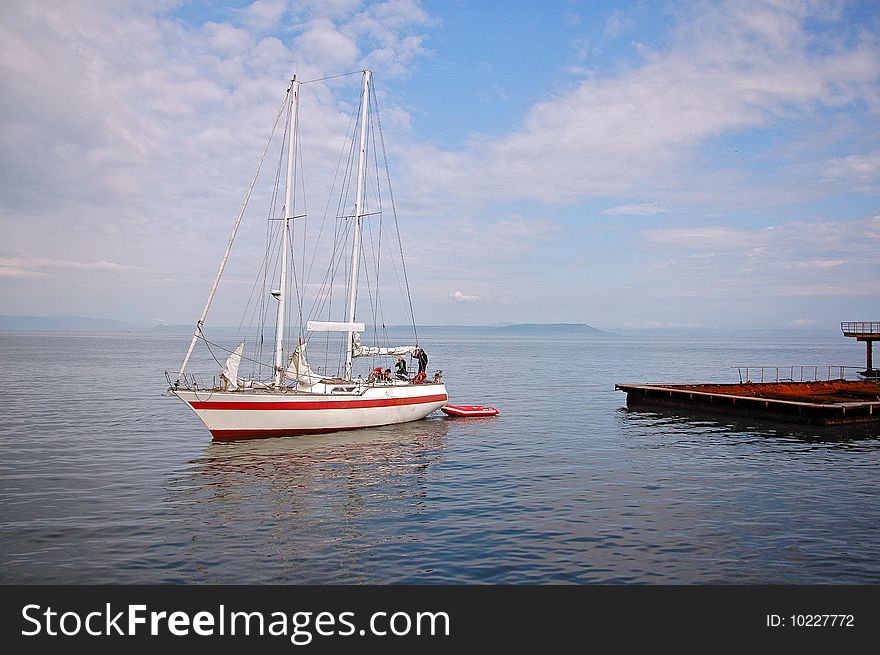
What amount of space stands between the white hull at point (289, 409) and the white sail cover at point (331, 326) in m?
3.08

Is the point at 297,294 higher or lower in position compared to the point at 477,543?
higher

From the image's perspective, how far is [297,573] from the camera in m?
13.6

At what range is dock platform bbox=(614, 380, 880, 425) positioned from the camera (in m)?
36.6

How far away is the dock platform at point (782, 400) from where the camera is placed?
120 ft

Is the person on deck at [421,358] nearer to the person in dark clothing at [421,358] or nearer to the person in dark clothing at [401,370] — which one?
the person in dark clothing at [421,358]

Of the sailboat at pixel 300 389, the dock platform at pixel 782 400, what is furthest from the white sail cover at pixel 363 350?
the dock platform at pixel 782 400

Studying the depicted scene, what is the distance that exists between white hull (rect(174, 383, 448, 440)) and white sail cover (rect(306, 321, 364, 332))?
121 inches

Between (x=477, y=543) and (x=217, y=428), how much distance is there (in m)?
18.3

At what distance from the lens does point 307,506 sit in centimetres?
1931

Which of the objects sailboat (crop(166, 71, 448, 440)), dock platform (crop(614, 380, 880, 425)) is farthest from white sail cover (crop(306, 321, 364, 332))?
dock platform (crop(614, 380, 880, 425))

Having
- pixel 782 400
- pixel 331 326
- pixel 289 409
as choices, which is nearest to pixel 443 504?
pixel 289 409

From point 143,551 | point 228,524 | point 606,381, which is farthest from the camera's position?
point 606,381

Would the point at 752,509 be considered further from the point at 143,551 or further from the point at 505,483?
the point at 143,551

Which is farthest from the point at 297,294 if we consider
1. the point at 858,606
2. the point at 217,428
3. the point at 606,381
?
the point at 606,381
